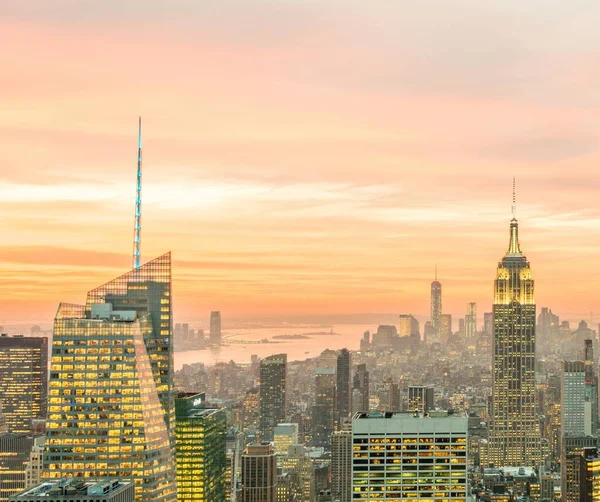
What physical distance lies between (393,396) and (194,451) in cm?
5782

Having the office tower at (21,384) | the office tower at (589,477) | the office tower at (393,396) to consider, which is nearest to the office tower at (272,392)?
the office tower at (393,396)

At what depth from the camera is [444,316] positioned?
12244cm

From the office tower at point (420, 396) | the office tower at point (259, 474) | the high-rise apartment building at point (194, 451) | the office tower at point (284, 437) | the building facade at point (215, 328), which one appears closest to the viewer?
the high-rise apartment building at point (194, 451)

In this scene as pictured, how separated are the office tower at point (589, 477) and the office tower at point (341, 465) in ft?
63.3

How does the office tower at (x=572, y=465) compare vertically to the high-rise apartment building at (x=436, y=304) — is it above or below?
below

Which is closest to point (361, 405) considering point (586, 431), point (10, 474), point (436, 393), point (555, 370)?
point (436, 393)

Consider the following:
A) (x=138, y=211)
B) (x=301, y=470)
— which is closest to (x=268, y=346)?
(x=301, y=470)

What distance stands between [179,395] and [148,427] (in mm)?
15578

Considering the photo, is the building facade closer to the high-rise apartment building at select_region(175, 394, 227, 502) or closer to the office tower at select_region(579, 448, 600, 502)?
the high-rise apartment building at select_region(175, 394, 227, 502)

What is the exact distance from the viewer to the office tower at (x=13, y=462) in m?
68.9

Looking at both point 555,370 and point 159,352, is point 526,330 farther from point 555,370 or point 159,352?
point 159,352

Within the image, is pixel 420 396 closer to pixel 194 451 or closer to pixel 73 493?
pixel 194 451

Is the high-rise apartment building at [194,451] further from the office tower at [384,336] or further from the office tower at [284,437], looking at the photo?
the office tower at [384,336]

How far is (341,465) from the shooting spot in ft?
297
